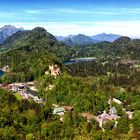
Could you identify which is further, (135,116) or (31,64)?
(31,64)

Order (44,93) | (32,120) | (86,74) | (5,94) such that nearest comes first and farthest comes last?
(32,120), (5,94), (44,93), (86,74)

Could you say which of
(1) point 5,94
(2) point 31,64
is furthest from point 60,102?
(2) point 31,64

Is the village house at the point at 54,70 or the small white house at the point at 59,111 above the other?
the village house at the point at 54,70

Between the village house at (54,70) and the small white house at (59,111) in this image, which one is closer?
the small white house at (59,111)

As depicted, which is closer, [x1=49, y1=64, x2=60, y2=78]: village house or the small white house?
the small white house

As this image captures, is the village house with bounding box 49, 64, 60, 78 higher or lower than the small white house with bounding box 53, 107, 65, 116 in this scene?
higher

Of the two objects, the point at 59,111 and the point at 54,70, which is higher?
the point at 54,70

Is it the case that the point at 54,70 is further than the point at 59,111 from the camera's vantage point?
Yes

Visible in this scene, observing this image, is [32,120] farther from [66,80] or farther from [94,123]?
[66,80]

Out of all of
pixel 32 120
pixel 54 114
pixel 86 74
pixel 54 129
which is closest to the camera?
pixel 54 129
